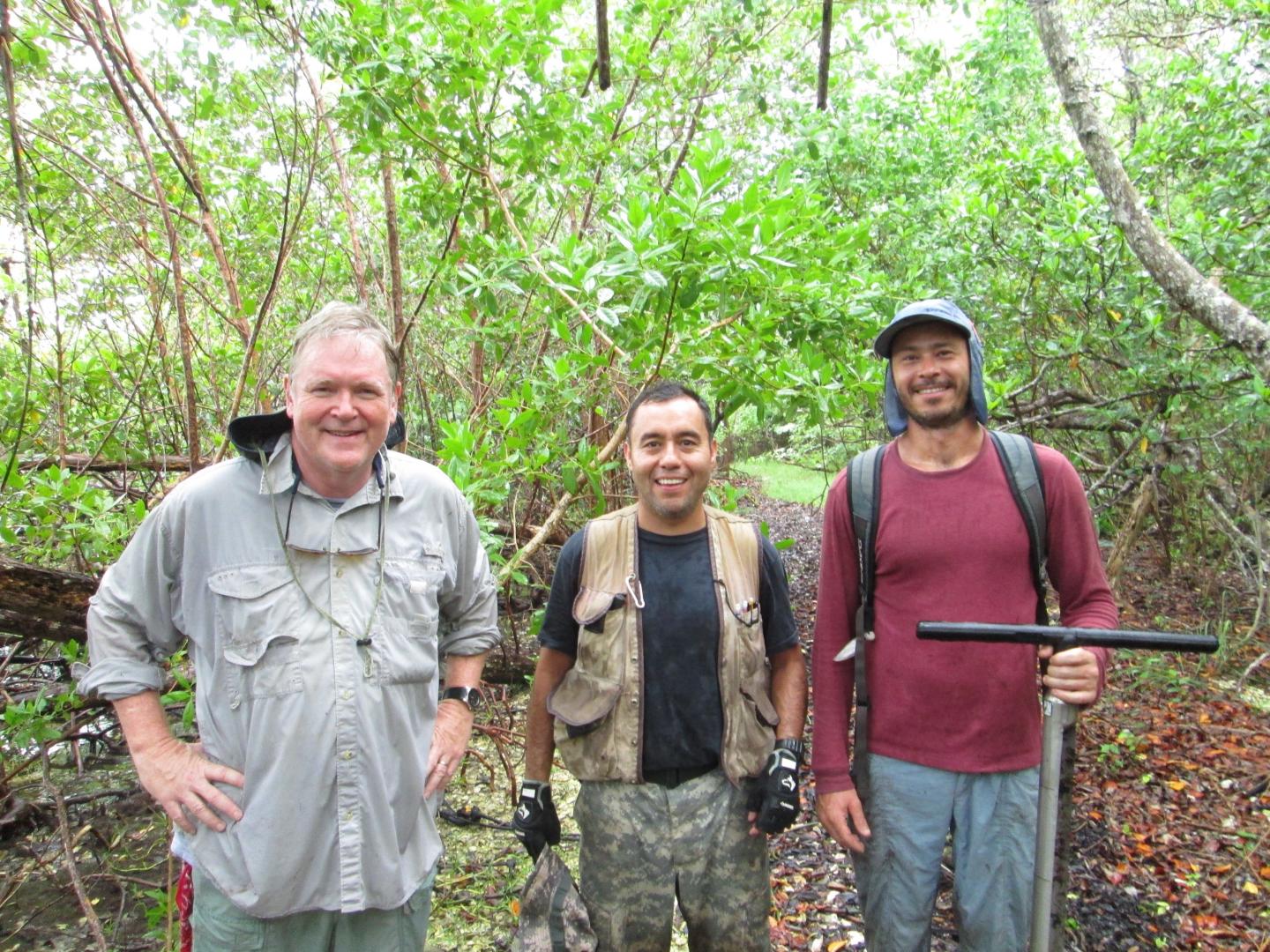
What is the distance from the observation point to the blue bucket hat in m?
2.18

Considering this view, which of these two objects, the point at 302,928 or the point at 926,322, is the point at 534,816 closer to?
the point at 302,928

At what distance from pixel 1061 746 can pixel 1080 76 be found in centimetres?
307

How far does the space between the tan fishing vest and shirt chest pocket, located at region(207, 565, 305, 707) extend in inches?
30.1

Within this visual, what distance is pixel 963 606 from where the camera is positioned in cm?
214

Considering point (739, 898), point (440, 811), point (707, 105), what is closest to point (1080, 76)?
point (707, 105)

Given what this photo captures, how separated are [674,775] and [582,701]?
328mm

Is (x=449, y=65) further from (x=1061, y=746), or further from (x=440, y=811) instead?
(x=440, y=811)

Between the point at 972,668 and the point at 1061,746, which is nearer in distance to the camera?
the point at 1061,746

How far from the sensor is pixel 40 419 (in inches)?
171

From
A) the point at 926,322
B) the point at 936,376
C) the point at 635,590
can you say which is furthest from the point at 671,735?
the point at 926,322

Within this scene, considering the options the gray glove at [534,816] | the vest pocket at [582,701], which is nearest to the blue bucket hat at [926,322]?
the vest pocket at [582,701]

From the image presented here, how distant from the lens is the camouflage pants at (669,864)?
228cm

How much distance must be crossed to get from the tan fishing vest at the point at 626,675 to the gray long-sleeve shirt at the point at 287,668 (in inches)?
18.5

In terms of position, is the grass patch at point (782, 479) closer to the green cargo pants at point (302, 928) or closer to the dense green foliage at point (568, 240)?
the dense green foliage at point (568, 240)
